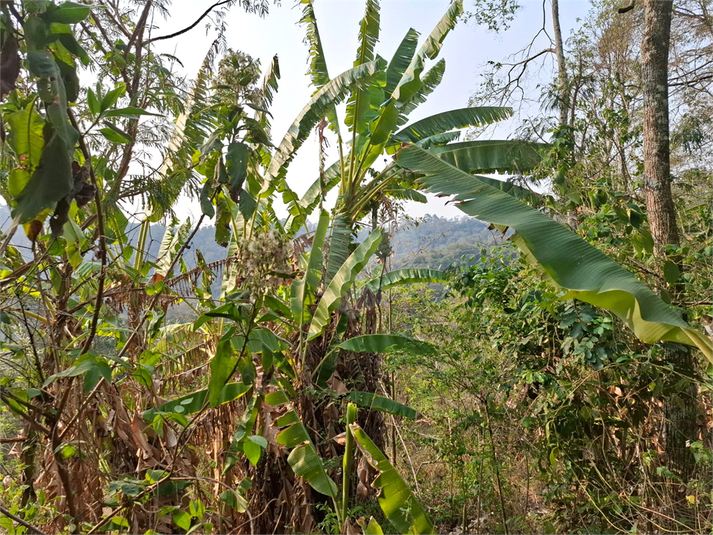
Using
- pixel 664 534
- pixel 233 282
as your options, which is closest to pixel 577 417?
pixel 664 534

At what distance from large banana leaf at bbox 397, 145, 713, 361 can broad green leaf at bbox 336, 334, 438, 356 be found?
5.75 ft

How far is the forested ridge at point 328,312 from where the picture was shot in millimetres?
1664

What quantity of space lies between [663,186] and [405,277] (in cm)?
253

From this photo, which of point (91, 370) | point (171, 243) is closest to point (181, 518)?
point (91, 370)

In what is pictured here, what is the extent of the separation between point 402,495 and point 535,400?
1.43 meters

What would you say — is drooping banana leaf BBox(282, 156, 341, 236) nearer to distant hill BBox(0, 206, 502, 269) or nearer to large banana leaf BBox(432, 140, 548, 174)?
distant hill BBox(0, 206, 502, 269)

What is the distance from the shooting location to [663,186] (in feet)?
11.4

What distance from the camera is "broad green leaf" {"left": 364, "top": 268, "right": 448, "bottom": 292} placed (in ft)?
16.6

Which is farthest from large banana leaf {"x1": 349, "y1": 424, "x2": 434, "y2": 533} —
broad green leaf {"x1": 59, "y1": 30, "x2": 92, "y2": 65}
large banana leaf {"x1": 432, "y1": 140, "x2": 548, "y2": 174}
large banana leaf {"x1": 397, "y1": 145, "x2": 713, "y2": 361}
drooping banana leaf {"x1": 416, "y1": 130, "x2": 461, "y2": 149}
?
drooping banana leaf {"x1": 416, "y1": 130, "x2": 461, "y2": 149}

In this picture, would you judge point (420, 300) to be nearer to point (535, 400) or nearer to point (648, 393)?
point (535, 400)

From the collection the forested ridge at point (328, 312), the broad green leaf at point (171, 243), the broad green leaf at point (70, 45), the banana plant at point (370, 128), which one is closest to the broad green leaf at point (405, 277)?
the forested ridge at point (328, 312)

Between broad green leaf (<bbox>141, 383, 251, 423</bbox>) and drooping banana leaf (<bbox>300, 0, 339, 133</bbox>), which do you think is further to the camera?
drooping banana leaf (<bbox>300, 0, 339, 133</bbox>)

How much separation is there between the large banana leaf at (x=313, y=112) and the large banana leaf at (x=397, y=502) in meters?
2.83

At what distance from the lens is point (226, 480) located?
3574 mm
